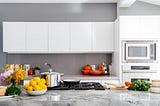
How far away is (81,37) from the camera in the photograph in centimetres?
440

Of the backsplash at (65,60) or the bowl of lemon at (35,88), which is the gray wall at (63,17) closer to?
the backsplash at (65,60)

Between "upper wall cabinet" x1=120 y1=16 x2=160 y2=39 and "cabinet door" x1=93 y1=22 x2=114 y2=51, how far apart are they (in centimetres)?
47

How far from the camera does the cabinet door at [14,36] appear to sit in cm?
435

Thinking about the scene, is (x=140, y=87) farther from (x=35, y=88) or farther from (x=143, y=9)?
(x=143, y=9)

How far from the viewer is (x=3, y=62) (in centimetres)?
476

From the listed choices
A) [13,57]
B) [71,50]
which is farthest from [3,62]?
[71,50]

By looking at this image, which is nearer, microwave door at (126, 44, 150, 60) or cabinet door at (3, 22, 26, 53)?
microwave door at (126, 44, 150, 60)

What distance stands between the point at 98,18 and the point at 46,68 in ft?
5.96

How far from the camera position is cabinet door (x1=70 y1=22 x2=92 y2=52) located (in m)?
4.40

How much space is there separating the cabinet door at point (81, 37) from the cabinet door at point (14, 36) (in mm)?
1148

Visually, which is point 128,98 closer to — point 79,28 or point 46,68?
point 79,28

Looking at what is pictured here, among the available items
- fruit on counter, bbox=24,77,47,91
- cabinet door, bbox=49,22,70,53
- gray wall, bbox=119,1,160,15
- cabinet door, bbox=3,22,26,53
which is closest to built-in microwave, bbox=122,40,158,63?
gray wall, bbox=119,1,160,15

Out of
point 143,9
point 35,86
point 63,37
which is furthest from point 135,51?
point 35,86

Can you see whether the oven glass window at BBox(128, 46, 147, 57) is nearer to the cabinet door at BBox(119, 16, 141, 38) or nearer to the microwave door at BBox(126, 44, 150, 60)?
the microwave door at BBox(126, 44, 150, 60)
